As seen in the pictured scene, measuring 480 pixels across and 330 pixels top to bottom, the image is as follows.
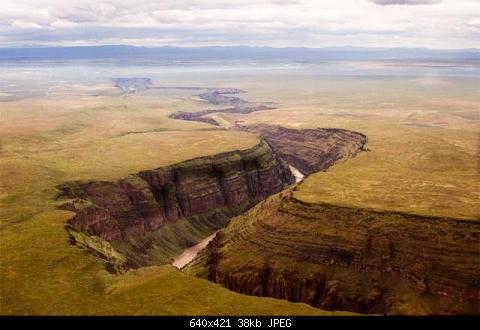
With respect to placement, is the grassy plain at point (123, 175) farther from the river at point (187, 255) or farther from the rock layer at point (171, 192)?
the river at point (187, 255)

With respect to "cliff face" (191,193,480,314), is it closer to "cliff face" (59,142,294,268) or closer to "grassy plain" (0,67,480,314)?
"grassy plain" (0,67,480,314)

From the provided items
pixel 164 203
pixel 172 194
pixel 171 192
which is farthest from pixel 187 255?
pixel 171 192

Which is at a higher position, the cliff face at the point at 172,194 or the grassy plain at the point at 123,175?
the grassy plain at the point at 123,175

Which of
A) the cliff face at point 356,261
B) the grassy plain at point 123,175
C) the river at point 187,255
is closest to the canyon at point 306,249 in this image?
the cliff face at point 356,261

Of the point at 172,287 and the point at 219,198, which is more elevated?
the point at 172,287
